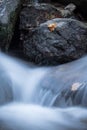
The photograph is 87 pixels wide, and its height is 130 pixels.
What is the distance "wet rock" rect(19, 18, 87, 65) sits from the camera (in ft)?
21.3

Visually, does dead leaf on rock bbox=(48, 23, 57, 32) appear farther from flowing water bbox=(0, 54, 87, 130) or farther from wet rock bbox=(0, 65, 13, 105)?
wet rock bbox=(0, 65, 13, 105)

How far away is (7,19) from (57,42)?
3.26 feet

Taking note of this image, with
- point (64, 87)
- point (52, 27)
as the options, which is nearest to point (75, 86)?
point (64, 87)

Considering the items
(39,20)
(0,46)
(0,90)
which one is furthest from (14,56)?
(0,90)

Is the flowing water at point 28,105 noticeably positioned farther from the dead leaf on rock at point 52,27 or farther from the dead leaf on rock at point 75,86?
the dead leaf on rock at point 52,27

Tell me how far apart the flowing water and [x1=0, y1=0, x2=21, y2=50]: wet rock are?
29 centimetres

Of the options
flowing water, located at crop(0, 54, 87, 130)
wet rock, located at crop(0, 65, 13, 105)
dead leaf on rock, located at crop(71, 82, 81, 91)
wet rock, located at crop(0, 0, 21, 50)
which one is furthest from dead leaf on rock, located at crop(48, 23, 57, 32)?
dead leaf on rock, located at crop(71, 82, 81, 91)

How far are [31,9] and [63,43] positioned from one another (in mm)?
1215

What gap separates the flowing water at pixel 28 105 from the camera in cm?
500

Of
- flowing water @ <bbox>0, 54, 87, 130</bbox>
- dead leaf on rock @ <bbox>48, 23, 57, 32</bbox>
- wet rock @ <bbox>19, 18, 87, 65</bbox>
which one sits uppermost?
dead leaf on rock @ <bbox>48, 23, 57, 32</bbox>

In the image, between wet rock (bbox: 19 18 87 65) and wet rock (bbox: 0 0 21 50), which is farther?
wet rock (bbox: 0 0 21 50)

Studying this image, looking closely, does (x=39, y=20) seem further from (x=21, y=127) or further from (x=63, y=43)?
(x=21, y=127)

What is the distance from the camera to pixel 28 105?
224 inches

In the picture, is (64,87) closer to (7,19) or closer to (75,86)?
(75,86)
